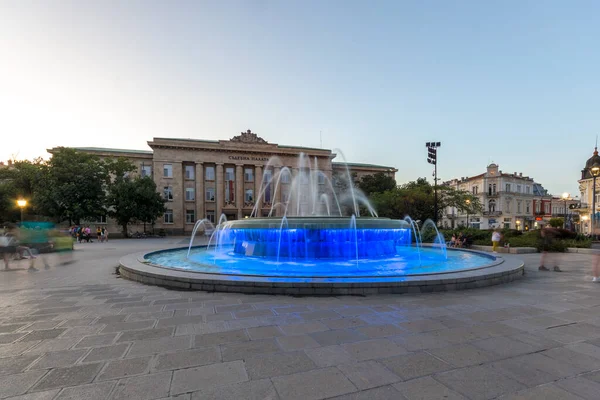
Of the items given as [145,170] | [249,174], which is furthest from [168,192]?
[249,174]

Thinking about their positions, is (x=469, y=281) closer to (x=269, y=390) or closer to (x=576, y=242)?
(x=269, y=390)

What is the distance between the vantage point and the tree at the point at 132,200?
119 ft

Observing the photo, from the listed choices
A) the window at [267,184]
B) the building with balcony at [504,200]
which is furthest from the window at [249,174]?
the building with balcony at [504,200]

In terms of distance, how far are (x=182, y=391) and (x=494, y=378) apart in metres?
3.06

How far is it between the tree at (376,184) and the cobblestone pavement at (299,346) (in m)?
48.4

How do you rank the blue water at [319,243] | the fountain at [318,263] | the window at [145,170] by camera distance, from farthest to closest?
the window at [145,170]
the blue water at [319,243]
the fountain at [318,263]

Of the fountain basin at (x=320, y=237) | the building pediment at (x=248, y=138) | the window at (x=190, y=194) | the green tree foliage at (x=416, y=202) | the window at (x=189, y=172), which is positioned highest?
the building pediment at (x=248, y=138)

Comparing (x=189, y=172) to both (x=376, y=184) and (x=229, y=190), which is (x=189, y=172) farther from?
(x=376, y=184)

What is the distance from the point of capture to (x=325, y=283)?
21.1 feet

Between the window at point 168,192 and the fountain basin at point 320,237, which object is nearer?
the fountain basin at point 320,237

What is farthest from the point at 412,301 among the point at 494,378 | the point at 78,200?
the point at 78,200

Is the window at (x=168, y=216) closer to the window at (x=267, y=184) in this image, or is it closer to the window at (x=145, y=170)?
the window at (x=145, y=170)

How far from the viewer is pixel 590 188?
168 ft

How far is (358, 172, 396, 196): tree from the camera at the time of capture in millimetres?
54031
